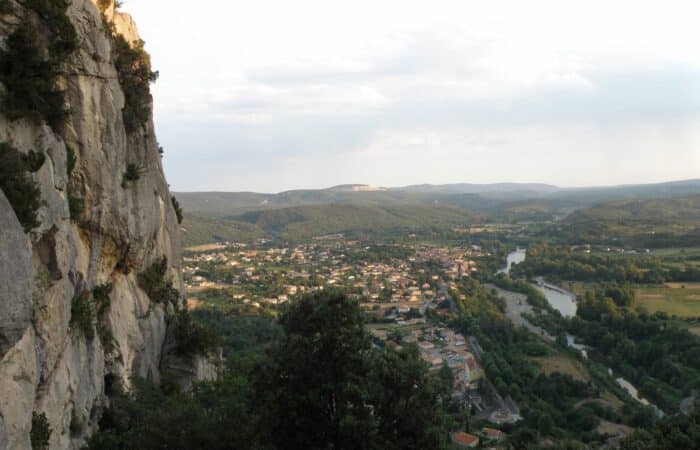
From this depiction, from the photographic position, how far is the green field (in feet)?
167

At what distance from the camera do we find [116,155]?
14656 mm

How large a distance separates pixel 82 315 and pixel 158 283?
7.47 m

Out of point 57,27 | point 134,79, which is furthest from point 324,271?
point 57,27

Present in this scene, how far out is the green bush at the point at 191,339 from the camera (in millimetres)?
18375

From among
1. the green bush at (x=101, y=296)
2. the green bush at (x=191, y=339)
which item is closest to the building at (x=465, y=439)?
the green bush at (x=191, y=339)

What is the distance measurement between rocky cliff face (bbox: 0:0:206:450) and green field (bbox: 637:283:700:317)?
51.3m

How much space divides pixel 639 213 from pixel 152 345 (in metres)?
150

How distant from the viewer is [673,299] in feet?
183

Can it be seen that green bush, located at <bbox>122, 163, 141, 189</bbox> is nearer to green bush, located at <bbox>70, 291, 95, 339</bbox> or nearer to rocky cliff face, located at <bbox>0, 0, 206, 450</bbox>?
rocky cliff face, located at <bbox>0, 0, 206, 450</bbox>

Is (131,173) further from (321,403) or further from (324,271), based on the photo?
(324,271)

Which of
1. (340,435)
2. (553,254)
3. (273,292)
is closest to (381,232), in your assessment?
(553,254)

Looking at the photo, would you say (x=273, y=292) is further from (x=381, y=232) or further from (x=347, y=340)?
(x=381, y=232)

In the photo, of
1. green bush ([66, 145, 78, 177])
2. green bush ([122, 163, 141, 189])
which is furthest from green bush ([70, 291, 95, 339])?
green bush ([122, 163, 141, 189])

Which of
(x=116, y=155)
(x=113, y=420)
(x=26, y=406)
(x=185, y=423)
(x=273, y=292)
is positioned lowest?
(x=273, y=292)
